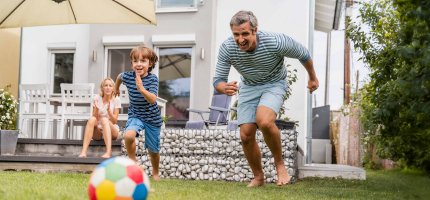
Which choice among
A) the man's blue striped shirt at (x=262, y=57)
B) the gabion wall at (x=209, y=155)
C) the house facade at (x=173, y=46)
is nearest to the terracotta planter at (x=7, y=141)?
the gabion wall at (x=209, y=155)

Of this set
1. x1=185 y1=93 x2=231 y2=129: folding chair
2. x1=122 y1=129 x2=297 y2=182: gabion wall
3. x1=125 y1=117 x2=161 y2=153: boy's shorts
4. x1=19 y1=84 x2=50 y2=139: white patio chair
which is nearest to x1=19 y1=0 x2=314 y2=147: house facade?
x1=185 y1=93 x2=231 y2=129: folding chair

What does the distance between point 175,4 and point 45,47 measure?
2.79m

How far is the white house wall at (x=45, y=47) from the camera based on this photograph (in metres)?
12.3

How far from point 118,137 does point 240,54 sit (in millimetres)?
3820

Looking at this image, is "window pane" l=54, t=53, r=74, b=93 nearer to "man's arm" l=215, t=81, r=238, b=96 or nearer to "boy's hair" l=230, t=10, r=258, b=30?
"man's arm" l=215, t=81, r=238, b=96

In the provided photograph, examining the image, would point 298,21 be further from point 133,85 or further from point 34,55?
point 133,85

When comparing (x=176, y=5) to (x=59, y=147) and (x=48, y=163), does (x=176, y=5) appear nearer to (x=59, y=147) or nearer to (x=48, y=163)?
(x=59, y=147)

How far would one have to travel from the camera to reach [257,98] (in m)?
5.39

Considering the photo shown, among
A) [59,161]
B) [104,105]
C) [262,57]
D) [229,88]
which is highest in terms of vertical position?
[262,57]

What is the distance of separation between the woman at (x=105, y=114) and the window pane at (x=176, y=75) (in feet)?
13.2

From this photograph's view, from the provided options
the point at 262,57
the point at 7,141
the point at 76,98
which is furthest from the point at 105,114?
the point at 262,57

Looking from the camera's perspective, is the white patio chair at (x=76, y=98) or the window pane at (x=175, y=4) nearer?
the white patio chair at (x=76, y=98)

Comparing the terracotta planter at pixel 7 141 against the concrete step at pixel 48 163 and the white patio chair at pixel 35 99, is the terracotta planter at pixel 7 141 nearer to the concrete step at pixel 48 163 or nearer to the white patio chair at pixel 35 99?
the concrete step at pixel 48 163

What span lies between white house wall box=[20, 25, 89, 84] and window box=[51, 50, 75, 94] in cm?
12
